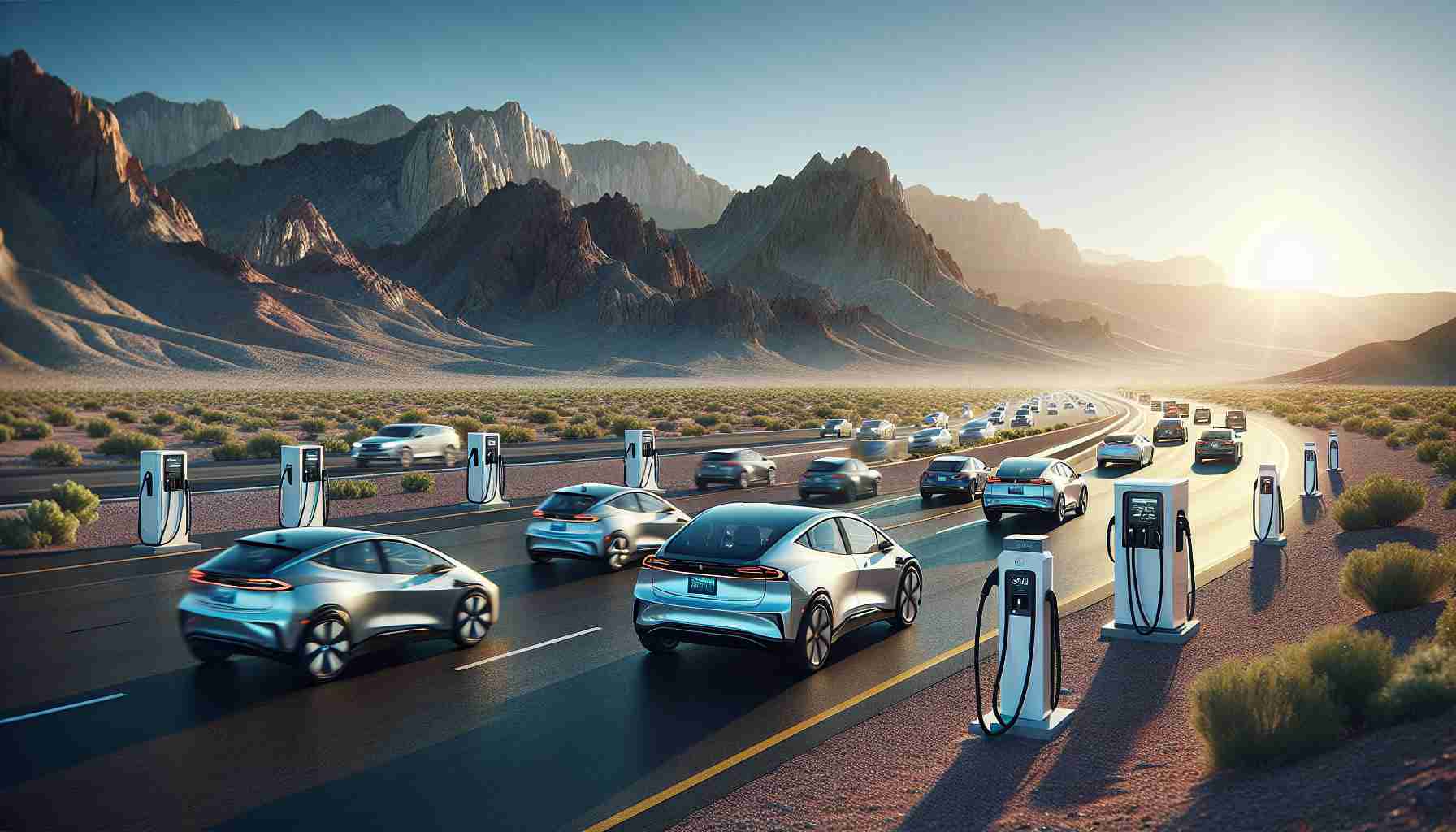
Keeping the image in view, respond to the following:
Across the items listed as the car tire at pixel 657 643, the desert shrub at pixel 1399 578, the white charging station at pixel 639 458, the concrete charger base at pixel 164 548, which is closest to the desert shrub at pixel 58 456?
the white charging station at pixel 639 458

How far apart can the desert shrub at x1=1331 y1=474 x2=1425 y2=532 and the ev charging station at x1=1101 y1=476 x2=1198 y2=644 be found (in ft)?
28.9

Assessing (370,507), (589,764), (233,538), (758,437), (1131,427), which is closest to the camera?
(589,764)

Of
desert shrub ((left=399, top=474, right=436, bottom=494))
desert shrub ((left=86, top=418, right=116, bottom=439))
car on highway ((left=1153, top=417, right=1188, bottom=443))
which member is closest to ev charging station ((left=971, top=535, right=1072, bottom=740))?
desert shrub ((left=399, top=474, right=436, bottom=494))

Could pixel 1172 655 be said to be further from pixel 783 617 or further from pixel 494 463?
pixel 494 463

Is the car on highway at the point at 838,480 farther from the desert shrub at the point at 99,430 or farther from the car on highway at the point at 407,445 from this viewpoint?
the desert shrub at the point at 99,430

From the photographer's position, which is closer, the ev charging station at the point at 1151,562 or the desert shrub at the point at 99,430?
the ev charging station at the point at 1151,562

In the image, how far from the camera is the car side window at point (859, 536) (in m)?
10.8

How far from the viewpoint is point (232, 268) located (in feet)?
425

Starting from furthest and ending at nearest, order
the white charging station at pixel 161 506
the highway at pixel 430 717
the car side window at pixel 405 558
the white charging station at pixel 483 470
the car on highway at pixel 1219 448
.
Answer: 1. the car on highway at pixel 1219 448
2. the white charging station at pixel 483 470
3. the white charging station at pixel 161 506
4. the car side window at pixel 405 558
5. the highway at pixel 430 717

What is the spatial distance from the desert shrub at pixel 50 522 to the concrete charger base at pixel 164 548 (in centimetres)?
178

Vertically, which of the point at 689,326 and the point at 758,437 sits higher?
the point at 689,326

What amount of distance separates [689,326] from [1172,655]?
153123 mm

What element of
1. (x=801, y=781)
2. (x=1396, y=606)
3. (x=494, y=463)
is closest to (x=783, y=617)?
(x=801, y=781)

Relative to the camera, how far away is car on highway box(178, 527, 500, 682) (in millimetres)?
9211
